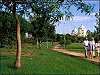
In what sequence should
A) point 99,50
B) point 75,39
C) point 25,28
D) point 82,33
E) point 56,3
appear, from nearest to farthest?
1. point 56,3
2. point 99,50
3. point 25,28
4. point 75,39
5. point 82,33

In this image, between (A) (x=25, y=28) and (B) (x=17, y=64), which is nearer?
(B) (x=17, y=64)

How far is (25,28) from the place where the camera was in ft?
155

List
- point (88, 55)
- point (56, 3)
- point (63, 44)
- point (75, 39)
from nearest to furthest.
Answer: point (56, 3), point (88, 55), point (63, 44), point (75, 39)

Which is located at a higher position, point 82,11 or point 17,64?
point 82,11

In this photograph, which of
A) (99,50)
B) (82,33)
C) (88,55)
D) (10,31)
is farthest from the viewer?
(82,33)

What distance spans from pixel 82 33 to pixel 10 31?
64.6 metres

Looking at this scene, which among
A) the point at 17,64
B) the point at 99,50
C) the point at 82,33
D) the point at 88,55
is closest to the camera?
the point at 17,64

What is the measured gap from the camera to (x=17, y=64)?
18.9m

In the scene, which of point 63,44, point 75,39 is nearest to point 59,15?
point 63,44

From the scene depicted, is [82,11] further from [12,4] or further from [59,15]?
[12,4]

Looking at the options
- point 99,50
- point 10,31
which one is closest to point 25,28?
point 10,31

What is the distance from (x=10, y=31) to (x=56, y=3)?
2017 centimetres

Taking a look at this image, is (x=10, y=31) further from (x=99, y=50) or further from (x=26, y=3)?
(x=26, y=3)

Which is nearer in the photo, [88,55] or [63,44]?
[88,55]
